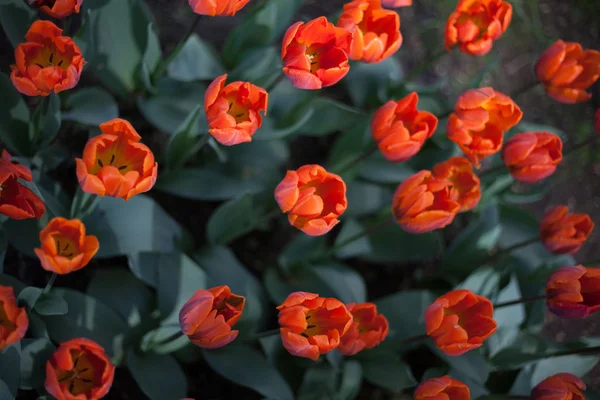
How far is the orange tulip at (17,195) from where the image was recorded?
2.13 feet

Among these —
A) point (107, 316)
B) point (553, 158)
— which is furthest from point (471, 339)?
point (107, 316)

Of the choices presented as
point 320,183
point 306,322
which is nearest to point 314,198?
point 320,183

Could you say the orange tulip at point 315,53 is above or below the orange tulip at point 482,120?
above

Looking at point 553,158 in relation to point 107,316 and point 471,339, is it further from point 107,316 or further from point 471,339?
point 107,316

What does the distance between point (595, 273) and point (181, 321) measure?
0.52m

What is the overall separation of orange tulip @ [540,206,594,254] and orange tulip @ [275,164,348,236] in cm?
35

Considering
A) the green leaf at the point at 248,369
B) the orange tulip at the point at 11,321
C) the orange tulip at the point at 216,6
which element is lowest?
the green leaf at the point at 248,369

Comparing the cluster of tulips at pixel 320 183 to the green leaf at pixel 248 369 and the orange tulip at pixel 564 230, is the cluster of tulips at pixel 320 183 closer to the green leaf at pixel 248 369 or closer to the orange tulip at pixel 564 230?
the orange tulip at pixel 564 230

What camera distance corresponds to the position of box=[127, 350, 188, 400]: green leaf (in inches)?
32.8

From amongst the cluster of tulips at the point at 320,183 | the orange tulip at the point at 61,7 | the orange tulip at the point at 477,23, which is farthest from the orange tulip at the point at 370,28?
the orange tulip at the point at 61,7

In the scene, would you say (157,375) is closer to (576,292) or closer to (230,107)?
(230,107)

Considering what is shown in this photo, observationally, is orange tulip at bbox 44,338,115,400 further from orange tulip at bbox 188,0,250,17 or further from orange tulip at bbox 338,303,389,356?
orange tulip at bbox 188,0,250,17

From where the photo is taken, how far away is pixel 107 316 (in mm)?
860

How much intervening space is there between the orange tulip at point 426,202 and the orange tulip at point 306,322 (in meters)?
0.18
